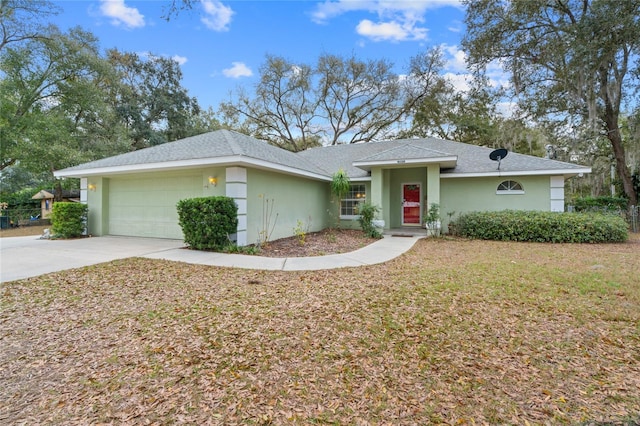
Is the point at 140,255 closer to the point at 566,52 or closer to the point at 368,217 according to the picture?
the point at 368,217

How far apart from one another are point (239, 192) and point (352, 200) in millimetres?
6590

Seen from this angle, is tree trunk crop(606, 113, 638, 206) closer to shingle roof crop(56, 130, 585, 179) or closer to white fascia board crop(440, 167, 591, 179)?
shingle roof crop(56, 130, 585, 179)

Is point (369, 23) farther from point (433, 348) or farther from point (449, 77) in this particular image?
point (433, 348)

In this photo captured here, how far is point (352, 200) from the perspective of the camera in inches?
528

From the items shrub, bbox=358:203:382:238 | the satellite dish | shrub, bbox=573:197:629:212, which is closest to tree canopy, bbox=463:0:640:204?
shrub, bbox=573:197:629:212

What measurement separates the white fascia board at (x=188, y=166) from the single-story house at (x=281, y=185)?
32mm

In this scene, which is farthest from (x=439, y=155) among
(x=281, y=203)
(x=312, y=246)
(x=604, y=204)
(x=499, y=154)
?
(x=604, y=204)

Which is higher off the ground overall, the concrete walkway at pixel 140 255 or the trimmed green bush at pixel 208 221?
the trimmed green bush at pixel 208 221

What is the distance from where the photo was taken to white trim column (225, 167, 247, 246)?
7.94 metres

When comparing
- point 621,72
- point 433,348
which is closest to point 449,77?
point 621,72

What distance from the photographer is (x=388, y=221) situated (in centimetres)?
1291

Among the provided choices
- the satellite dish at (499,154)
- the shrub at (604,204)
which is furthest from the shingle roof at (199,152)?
the shrub at (604,204)

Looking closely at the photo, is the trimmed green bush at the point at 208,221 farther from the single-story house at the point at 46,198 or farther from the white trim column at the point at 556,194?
the single-story house at the point at 46,198

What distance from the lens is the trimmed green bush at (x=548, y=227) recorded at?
360 inches
